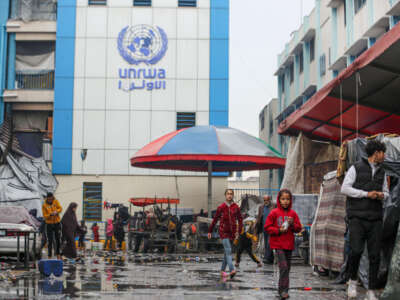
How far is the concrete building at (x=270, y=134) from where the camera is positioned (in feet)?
142

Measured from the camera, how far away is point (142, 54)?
34.4 metres

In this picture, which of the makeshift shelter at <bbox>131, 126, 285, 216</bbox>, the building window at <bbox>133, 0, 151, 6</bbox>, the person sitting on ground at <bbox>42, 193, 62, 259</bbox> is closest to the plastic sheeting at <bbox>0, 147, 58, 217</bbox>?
the makeshift shelter at <bbox>131, 126, 285, 216</bbox>

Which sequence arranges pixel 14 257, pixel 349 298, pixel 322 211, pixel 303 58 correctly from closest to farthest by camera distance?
pixel 349 298
pixel 322 211
pixel 14 257
pixel 303 58

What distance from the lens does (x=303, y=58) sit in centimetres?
3634

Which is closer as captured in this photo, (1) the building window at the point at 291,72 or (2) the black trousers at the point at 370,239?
(2) the black trousers at the point at 370,239

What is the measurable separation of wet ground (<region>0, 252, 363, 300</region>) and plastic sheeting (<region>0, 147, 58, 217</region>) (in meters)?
17.2

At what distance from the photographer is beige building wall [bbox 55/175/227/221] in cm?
3347

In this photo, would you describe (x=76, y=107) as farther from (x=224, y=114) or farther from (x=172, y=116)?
(x=224, y=114)

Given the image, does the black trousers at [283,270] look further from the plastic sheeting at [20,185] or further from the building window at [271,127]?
the building window at [271,127]

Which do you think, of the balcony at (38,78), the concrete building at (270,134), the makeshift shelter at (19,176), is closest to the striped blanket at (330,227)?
the makeshift shelter at (19,176)

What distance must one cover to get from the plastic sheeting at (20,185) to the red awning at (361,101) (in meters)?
17.3

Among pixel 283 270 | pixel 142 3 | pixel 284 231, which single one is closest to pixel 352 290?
pixel 283 270

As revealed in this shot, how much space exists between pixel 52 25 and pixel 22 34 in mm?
1788

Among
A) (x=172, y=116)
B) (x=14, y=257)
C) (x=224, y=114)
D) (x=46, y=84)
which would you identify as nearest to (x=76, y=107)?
(x=46, y=84)
